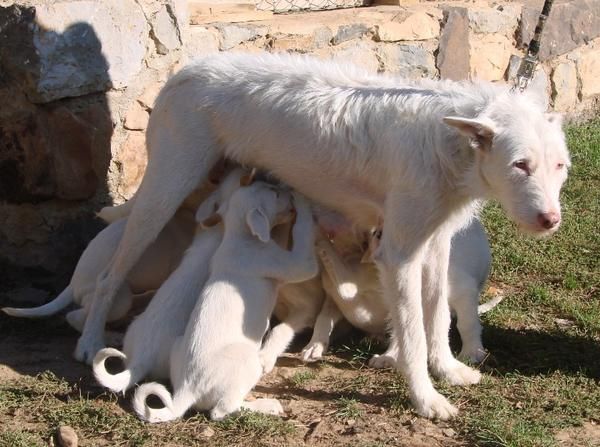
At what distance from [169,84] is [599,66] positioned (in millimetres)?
4969

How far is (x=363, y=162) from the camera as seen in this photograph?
15.8 feet

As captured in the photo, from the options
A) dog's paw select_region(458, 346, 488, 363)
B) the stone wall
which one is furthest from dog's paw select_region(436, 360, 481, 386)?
the stone wall

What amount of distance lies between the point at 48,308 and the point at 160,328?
93 cm

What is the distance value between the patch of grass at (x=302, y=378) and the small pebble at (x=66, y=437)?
113 cm

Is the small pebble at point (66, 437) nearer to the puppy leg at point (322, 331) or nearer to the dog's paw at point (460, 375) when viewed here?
the puppy leg at point (322, 331)

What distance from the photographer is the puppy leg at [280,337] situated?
5.04 metres

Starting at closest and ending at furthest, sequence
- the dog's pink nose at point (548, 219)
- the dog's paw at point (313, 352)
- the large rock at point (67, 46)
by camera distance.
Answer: the dog's pink nose at point (548, 219) < the dog's paw at point (313, 352) < the large rock at point (67, 46)

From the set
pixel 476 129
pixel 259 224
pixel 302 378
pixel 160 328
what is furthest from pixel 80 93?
pixel 476 129

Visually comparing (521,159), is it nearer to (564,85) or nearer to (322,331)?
(322,331)

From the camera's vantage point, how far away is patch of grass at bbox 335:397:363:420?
15.0 ft

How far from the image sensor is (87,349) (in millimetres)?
5172

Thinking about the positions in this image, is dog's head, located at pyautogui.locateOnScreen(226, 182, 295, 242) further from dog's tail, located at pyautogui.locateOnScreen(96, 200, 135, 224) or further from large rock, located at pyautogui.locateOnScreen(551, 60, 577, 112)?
large rock, located at pyautogui.locateOnScreen(551, 60, 577, 112)

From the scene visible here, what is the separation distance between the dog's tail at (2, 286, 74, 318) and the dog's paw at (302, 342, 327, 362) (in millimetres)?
1276

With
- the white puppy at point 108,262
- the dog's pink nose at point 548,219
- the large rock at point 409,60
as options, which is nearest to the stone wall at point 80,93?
the white puppy at point 108,262
